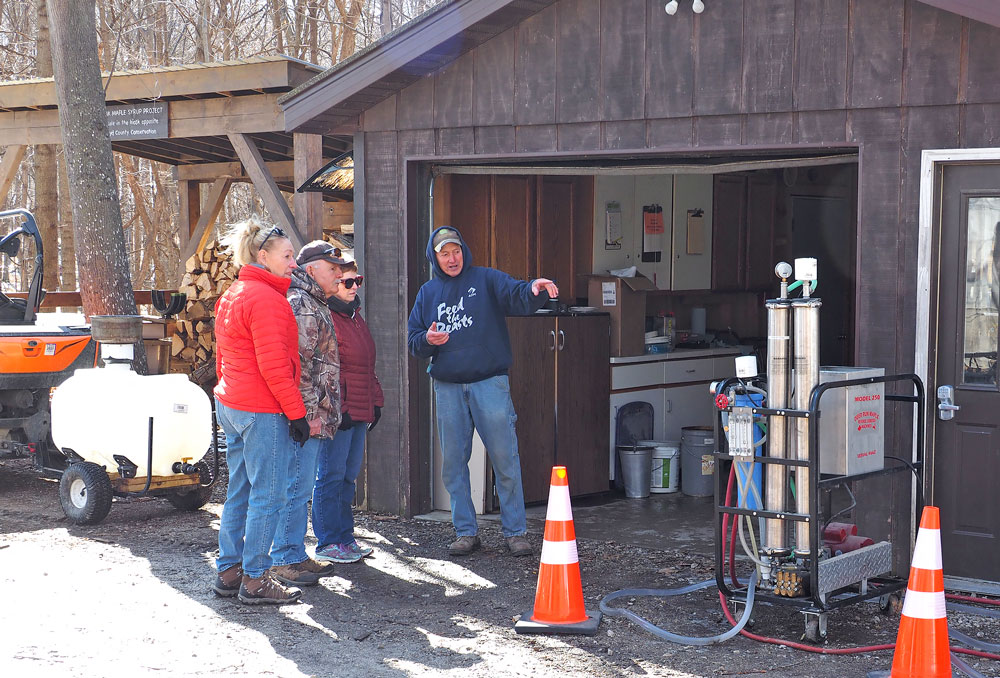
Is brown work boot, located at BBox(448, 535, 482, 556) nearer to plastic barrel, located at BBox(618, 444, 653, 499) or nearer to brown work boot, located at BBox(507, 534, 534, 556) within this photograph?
brown work boot, located at BBox(507, 534, 534, 556)

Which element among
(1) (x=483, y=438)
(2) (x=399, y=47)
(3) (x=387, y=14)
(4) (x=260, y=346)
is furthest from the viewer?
(3) (x=387, y=14)

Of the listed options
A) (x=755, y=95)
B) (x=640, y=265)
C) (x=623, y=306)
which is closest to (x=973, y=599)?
(x=755, y=95)

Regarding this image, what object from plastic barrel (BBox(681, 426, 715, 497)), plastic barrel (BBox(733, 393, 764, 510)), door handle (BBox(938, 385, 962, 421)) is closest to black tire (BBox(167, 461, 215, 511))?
plastic barrel (BBox(681, 426, 715, 497))

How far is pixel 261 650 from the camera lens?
187 inches

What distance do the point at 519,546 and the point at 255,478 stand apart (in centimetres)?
177

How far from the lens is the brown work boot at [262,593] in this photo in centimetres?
541

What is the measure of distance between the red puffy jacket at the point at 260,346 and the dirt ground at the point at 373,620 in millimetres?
1048

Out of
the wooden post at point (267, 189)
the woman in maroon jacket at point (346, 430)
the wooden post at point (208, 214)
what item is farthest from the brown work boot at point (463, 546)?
the wooden post at point (208, 214)

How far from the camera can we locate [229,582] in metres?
5.54

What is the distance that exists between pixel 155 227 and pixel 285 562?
66.3ft

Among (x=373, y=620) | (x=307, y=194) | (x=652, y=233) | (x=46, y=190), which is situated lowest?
(x=373, y=620)

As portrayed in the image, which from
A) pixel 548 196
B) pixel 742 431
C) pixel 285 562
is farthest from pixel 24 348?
pixel 742 431

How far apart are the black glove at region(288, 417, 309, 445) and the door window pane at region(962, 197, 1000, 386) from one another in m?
3.34

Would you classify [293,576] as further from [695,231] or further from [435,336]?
[695,231]
